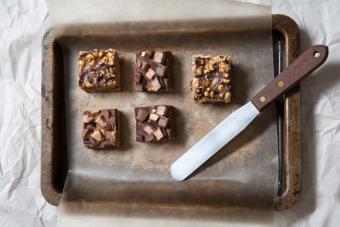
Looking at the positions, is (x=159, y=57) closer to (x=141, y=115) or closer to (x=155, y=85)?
(x=155, y=85)

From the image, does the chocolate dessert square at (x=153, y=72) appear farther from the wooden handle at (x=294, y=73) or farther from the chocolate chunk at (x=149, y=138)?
the wooden handle at (x=294, y=73)

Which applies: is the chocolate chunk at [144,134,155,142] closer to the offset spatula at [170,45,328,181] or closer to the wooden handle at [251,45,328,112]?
the offset spatula at [170,45,328,181]

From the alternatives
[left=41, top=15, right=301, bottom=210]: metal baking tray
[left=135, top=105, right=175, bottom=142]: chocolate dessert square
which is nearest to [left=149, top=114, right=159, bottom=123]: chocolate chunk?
[left=135, top=105, right=175, bottom=142]: chocolate dessert square

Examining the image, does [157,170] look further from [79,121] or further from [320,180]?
[320,180]

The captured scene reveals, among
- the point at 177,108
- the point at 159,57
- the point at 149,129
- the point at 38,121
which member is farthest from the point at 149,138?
the point at 38,121

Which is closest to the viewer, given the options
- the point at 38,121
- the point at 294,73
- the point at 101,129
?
the point at 294,73

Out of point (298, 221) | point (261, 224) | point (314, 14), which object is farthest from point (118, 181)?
point (314, 14)
